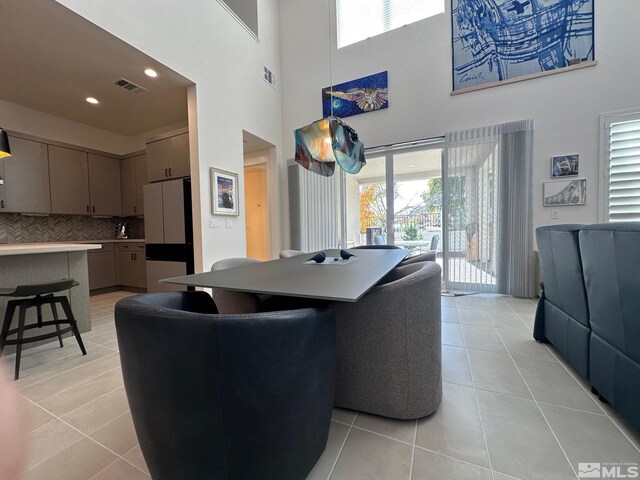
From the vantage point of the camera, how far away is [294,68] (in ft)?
16.3

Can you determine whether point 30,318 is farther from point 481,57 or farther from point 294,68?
point 481,57

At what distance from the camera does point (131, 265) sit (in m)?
4.57

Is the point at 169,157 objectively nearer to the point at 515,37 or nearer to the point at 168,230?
Result: the point at 168,230

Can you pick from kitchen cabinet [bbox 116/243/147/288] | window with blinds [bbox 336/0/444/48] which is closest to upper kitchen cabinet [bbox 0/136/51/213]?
kitchen cabinet [bbox 116/243/147/288]

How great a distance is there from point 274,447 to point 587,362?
1.78 meters

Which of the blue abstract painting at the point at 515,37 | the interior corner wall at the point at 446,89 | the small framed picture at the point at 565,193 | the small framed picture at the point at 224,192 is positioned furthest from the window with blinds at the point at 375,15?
the small framed picture at the point at 224,192

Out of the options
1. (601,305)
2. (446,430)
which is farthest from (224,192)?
(601,305)

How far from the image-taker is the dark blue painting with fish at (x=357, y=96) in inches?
170

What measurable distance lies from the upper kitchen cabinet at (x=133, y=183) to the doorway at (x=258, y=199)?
5.92ft

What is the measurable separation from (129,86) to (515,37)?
200 inches

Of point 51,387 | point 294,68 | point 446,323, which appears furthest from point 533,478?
point 294,68

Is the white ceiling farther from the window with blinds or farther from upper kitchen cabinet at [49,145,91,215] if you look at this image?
the window with blinds

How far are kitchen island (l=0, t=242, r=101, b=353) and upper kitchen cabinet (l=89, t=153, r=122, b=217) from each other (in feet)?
7.49

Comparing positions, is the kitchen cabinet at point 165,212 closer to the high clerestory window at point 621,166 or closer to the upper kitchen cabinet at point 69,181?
the upper kitchen cabinet at point 69,181
